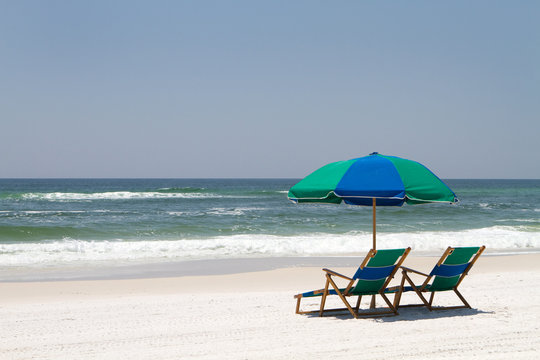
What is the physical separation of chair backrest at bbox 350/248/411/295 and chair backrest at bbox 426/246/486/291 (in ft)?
1.92

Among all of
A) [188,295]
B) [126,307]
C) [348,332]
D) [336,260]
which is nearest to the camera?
[348,332]

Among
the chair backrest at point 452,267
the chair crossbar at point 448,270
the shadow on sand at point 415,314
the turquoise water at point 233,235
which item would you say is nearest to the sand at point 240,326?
the shadow on sand at point 415,314

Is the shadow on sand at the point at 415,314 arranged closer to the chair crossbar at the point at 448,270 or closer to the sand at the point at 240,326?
the sand at the point at 240,326

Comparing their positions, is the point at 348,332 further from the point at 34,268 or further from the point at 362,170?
the point at 34,268

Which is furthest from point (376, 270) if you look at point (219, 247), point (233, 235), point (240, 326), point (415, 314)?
point (233, 235)

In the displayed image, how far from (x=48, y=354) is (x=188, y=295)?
3.19 m

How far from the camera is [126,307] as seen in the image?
6.70m

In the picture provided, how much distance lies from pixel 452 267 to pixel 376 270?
1031mm

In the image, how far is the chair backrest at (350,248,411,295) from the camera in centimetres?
553

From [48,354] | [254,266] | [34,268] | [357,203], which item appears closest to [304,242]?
[254,266]

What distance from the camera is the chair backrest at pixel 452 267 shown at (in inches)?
237

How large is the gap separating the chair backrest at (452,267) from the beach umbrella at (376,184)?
0.73 m

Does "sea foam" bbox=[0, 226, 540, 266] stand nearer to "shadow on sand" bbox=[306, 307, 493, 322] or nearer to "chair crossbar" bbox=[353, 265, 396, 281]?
"shadow on sand" bbox=[306, 307, 493, 322]

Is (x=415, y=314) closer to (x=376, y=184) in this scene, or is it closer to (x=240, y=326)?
(x=376, y=184)
